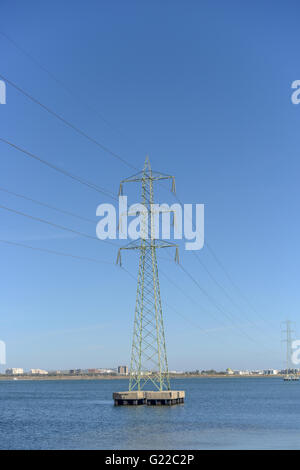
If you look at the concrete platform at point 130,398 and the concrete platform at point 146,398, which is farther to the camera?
the concrete platform at point 130,398

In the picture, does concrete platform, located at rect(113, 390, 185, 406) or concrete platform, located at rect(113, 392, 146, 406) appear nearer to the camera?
concrete platform, located at rect(113, 390, 185, 406)

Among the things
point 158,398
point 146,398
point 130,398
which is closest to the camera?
point 158,398

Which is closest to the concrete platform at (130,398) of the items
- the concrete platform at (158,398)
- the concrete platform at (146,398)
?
the concrete platform at (146,398)

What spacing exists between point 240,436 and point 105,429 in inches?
647

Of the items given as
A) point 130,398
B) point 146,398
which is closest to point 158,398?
point 146,398

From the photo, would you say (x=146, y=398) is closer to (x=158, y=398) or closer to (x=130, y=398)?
(x=158, y=398)

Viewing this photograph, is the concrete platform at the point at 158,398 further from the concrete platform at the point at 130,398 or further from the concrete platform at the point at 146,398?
the concrete platform at the point at 130,398

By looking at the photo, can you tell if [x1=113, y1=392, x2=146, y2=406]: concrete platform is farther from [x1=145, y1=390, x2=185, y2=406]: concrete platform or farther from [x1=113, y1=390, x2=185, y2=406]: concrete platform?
[x1=145, y1=390, x2=185, y2=406]: concrete platform

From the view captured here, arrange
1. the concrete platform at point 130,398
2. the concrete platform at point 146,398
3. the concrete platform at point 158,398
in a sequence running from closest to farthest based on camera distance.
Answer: the concrete platform at point 158,398 → the concrete platform at point 146,398 → the concrete platform at point 130,398

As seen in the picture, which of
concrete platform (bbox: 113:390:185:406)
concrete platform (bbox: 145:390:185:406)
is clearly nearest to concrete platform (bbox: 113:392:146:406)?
concrete platform (bbox: 113:390:185:406)

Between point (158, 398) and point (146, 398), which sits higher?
point (158, 398)
